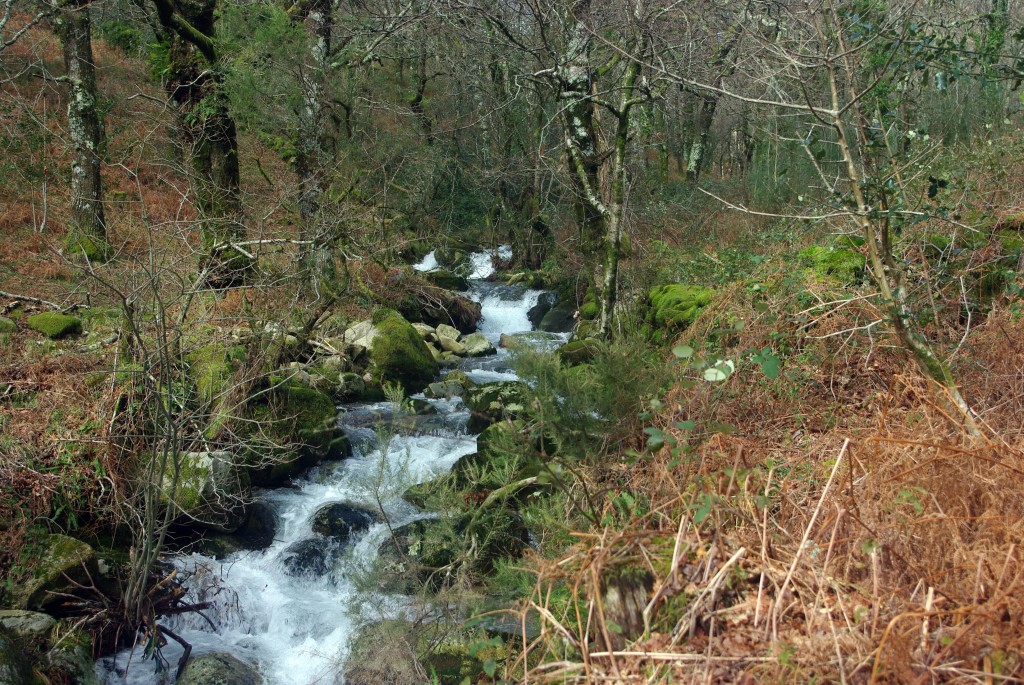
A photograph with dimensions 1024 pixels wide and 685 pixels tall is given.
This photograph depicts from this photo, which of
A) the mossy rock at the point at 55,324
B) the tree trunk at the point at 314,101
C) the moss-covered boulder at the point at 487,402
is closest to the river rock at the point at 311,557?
the moss-covered boulder at the point at 487,402

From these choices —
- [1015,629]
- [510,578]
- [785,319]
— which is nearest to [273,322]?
[510,578]

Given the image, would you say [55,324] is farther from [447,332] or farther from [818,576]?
[818,576]

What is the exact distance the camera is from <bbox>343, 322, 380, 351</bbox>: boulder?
11.2 m

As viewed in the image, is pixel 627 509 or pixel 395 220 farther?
pixel 395 220

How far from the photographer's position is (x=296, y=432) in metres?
8.13

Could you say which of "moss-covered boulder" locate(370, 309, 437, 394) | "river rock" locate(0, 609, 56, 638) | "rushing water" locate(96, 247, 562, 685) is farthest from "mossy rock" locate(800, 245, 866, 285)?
"river rock" locate(0, 609, 56, 638)

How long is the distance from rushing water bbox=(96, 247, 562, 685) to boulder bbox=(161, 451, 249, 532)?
0.31 meters

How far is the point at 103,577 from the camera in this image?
18.4 ft

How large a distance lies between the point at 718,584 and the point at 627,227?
28.8 feet

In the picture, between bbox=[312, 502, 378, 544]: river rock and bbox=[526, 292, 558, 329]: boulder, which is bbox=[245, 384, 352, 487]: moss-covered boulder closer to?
bbox=[312, 502, 378, 544]: river rock

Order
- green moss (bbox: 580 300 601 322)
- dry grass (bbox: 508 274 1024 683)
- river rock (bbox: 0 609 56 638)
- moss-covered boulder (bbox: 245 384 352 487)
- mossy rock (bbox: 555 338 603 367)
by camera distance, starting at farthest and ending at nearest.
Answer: green moss (bbox: 580 300 601 322)
mossy rock (bbox: 555 338 603 367)
moss-covered boulder (bbox: 245 384 352 487)
river rock (bbox: 0 609 56 638)
dry grass (bbox: 508 274 1024 683)

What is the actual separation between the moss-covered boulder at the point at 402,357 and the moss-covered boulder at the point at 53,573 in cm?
537

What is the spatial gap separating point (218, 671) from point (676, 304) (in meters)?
5.69

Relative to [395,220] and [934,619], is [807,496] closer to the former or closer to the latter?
[934,619]
